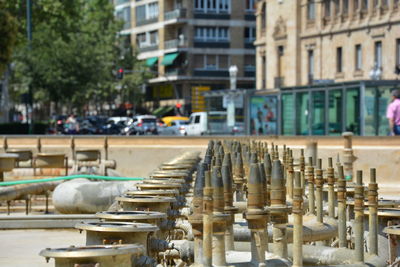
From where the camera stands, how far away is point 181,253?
31.1 ft

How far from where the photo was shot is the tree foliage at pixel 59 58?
239 ft

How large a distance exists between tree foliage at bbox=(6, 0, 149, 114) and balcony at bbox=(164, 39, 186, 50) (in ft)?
34.6

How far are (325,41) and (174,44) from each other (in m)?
31.9

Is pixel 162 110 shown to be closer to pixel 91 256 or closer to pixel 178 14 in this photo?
→ pixel 178 14

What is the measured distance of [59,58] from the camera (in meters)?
74.1

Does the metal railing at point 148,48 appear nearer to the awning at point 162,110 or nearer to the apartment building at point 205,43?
the apartment building at point 205,43

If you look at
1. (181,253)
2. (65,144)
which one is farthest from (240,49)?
(181,253)

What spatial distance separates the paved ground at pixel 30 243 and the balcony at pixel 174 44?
80751mm

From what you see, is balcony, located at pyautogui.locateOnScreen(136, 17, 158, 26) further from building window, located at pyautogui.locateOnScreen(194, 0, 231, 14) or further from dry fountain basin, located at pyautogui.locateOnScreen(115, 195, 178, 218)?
dry fountain basin, located at pyautogui.locateOnScreen(115, 195, 178, 218)

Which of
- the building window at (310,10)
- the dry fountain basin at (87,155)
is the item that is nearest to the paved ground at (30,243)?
the dry fountain basin at (87,155)

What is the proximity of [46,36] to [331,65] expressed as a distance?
19.7 m

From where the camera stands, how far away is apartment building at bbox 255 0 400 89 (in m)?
60.3

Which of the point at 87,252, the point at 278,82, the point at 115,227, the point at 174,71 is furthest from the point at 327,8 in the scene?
the point at 87,252

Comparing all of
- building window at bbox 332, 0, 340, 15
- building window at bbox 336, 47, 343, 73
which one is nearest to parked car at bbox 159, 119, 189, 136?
building window at bbox 336, 47, 343, 73
